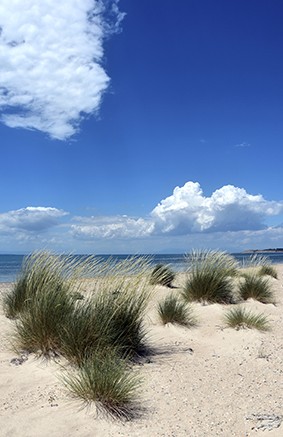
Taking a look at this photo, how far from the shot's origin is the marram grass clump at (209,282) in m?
12.0

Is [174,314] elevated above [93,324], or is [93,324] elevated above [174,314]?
[93,324]

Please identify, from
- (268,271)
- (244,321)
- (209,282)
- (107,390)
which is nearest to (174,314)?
(244,321)

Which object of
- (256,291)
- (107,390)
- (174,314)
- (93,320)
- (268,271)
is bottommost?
(107,390)

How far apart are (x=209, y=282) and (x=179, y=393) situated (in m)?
6.33

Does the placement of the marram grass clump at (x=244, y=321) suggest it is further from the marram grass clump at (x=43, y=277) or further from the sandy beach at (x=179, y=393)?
the marram grass clump at (x=43, y=277)

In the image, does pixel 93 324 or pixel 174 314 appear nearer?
pixel 93 324

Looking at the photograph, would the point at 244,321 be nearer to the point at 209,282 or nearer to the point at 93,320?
the point at 209,282

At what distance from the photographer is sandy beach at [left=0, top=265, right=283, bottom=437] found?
15.7 feet

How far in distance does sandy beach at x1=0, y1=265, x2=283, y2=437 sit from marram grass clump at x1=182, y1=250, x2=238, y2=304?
3.07 m

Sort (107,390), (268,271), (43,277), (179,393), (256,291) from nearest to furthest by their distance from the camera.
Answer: (107,390) < (179,393) < (43,277) < (256,291) < (268,271)

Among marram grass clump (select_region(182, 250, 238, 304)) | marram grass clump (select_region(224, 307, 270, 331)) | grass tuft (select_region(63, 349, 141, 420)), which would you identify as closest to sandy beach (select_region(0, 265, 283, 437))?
grass tuft (select_region(63, 349, 141, 420))

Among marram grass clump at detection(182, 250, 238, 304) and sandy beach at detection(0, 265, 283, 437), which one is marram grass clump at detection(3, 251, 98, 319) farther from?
marram grass clump at detection(182, 250, 238, 304)

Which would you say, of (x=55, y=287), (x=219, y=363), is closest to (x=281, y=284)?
(x=219, y=363)

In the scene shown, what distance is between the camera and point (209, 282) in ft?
39.5
